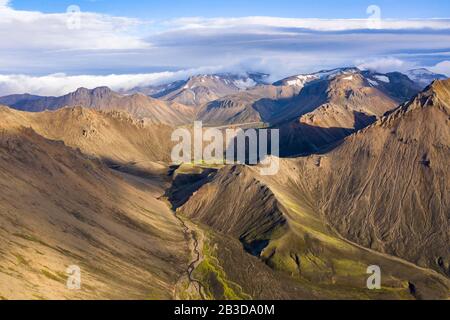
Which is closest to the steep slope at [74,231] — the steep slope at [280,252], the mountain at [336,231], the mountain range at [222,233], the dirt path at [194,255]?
the mountain range at [222,233]

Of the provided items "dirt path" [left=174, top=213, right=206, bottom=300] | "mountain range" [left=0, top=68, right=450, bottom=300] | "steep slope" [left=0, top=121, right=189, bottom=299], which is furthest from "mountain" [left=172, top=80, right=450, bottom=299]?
"steep slope" [left=0, top=121, right=189, bottom=299]

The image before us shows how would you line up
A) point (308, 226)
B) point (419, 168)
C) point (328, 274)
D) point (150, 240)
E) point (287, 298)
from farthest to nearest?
point (419, 168) → point (308, 226) → point (150, 240) → point (328, 274) → point (287, 298)

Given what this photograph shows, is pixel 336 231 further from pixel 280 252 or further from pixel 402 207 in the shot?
pixel 280 252

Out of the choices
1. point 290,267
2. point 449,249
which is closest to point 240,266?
point 290,267

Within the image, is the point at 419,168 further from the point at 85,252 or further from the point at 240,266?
the point at 85,252

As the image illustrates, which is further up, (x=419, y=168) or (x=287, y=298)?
(x=419, y=168)

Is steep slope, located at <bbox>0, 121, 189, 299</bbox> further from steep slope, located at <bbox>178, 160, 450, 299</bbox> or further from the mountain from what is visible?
the mountain

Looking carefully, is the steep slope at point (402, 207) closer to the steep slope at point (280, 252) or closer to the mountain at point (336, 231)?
the mountain at point (336, 231)
